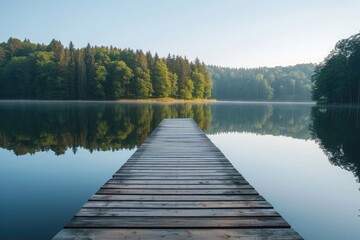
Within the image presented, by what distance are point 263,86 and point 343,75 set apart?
78.7 metres

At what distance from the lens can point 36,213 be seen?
5.60 m

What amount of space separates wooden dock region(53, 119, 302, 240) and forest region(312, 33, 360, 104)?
60.2 m

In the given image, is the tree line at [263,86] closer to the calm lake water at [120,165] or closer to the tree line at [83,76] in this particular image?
the tree line at [83,76]

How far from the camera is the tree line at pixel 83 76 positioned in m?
73.2

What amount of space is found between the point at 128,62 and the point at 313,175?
7771 centimetres

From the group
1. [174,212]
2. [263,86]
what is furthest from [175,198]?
[263,86]

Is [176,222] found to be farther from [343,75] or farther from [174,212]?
[343,75]

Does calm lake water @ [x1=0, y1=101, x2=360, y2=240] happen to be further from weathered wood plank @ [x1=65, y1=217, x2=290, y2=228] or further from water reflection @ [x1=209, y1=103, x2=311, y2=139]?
water reflection @ [x1=209, y1=103, x2=311, y2=139]

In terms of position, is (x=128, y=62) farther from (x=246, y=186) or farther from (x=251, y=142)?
(x=246, y=186)

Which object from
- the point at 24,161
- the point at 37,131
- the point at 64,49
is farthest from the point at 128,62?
the point at 24,161

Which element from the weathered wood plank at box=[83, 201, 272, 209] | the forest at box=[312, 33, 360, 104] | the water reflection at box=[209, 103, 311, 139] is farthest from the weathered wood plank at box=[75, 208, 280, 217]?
the forest at box=[312, 33, 360, 104]

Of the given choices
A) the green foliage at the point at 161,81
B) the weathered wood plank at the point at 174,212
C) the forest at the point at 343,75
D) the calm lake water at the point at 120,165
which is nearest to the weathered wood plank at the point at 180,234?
the weathered wood plank at the point at 174,212

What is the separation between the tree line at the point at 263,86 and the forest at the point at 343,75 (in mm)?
71655

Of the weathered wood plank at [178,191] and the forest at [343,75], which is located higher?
the forest at [343,75]
